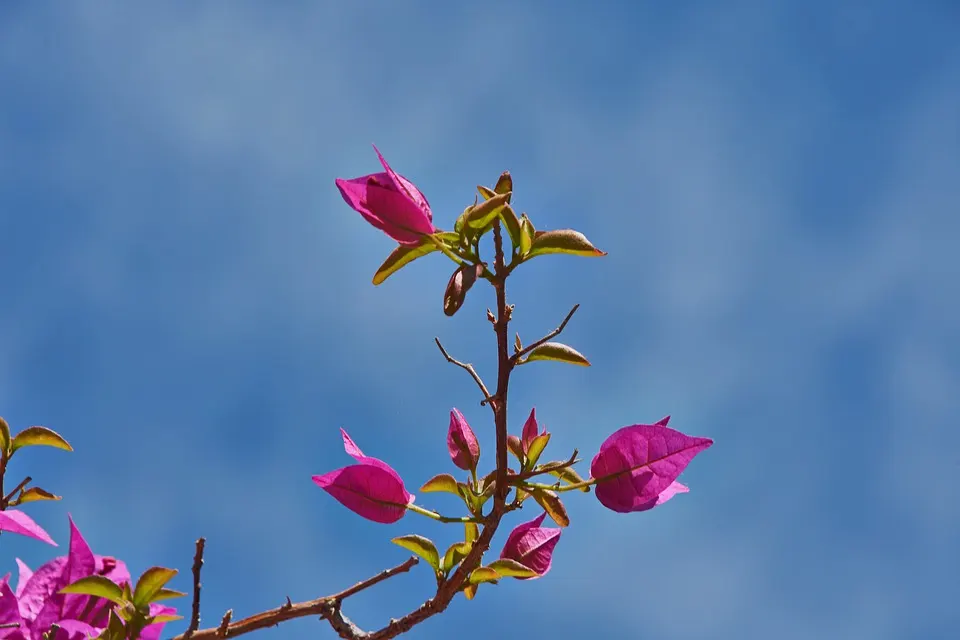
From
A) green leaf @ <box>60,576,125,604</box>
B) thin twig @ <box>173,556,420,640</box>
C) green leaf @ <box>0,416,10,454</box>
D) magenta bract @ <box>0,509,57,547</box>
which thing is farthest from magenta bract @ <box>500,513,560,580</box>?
green leaf @ <box>0,416,10,454</box>

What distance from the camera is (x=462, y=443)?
0.99 metres

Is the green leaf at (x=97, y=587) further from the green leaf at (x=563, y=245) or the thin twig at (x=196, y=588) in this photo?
the green leaf at (x=563, y=245)

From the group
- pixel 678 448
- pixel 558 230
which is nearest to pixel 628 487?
pixel 678 448

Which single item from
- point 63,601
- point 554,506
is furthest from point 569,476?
point 63,601

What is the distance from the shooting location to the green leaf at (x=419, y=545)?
0.93 metres

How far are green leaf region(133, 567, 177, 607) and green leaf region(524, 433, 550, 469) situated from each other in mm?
432

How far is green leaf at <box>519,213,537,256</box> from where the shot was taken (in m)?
0.87

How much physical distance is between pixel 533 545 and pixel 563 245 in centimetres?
41

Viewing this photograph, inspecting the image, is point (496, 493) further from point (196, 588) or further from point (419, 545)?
point (196, 588)

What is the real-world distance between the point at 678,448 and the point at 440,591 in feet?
1.06

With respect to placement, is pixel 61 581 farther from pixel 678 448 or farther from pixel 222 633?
pixel 678 448

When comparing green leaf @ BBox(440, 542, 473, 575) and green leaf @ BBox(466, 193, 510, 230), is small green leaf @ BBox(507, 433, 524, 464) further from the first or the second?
green leaf @ BBox(466, 193, 510, 230)

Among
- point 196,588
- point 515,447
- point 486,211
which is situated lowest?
point 196,588

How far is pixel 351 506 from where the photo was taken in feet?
3.09
